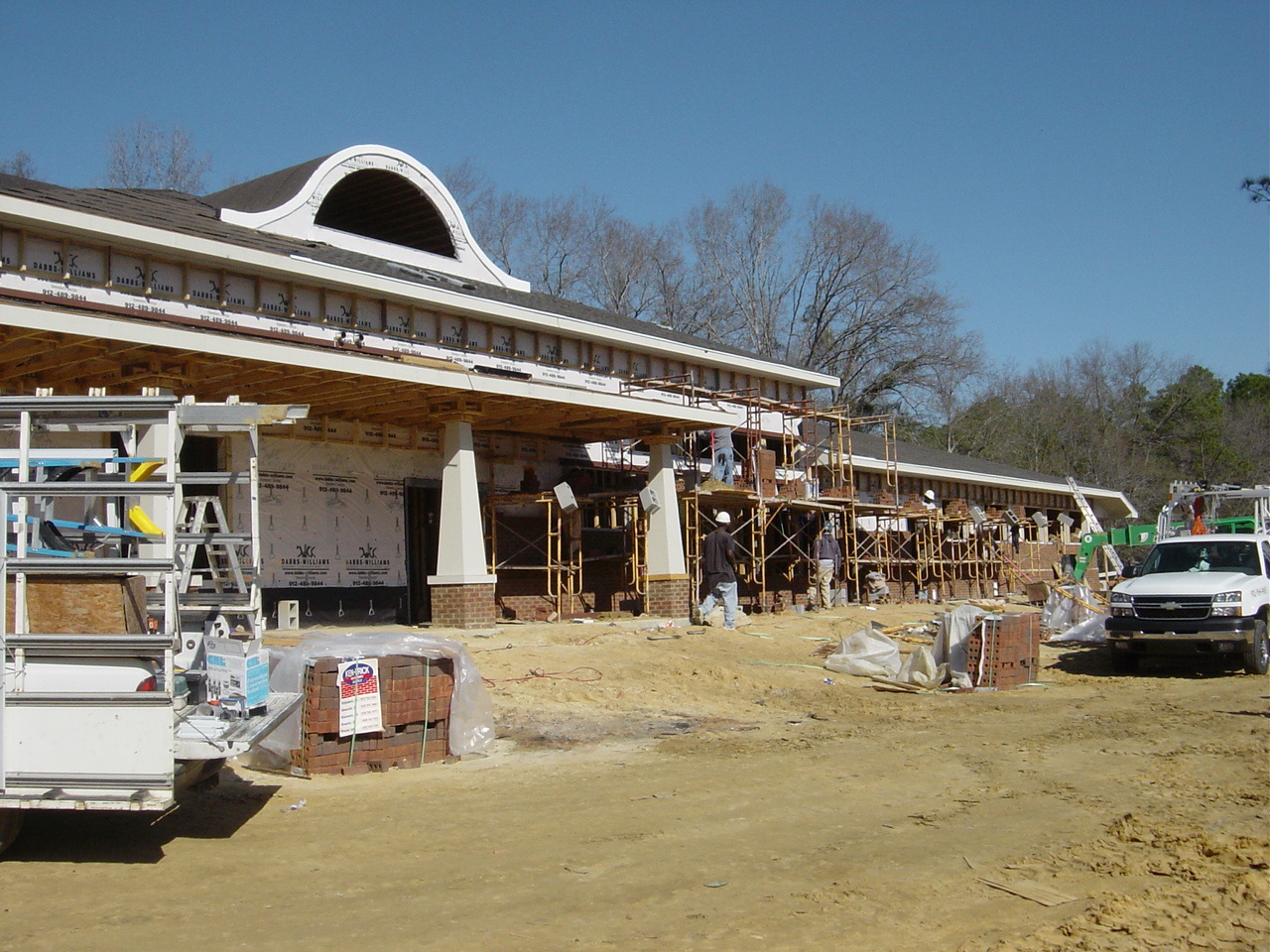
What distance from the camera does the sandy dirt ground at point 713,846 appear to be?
557 centimetres

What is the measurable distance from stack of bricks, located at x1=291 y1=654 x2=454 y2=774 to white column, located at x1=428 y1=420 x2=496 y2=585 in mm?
8755

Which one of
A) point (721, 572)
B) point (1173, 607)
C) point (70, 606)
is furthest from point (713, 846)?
point (721, 572)

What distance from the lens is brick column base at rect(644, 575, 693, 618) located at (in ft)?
74.6

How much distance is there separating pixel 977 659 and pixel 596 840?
9.29 m

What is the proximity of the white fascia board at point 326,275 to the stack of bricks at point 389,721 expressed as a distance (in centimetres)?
864

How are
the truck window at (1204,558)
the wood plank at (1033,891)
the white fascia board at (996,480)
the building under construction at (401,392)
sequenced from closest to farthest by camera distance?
the wood plank at (1033,891), the building under construction at (401,392), the truck window at (1204,558), the white fascia board at (996,480)

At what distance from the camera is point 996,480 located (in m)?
41.0

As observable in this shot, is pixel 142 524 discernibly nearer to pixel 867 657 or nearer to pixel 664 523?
pixel 867 657

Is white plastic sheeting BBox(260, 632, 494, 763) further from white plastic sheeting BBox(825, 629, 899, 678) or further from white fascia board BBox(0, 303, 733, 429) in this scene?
white plastic sheeting BBox(825, 629, 899, 678)

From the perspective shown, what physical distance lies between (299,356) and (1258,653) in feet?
44.9

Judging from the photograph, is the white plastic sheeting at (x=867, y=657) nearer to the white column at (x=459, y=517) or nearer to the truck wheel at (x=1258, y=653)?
the truck wheel at (x=1258, y=653)

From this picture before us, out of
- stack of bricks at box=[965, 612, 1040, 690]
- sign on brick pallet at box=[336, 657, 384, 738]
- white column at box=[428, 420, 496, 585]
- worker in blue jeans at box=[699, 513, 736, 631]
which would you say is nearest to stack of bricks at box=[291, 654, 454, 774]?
sign on brick pallet at box=[336, 657, 384, 738]

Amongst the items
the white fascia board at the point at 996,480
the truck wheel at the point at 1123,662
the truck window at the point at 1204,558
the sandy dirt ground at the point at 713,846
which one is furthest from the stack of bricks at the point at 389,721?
the white fascia board at the point at 996,480

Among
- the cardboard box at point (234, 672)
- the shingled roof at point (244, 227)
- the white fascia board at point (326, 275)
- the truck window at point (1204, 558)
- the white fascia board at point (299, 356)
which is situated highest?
the shingled roof at point (244, 227)
